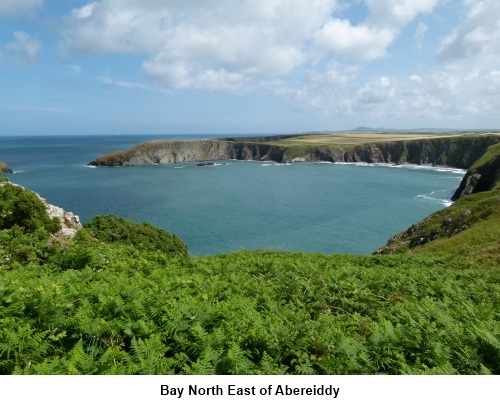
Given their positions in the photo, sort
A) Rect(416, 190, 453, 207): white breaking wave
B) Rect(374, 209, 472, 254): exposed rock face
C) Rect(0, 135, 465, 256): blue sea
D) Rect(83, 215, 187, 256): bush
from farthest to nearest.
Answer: Rect(416, 190, 453, 207): white breaking wave → Rect(0, 135, 465, 256): blue sea → Rect(374, 209, 472, 254): exposed rock face → Rect(83, 215, 187, 256): bush

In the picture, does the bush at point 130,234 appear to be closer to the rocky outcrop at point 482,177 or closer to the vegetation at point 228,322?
the vegetation at point 228,322

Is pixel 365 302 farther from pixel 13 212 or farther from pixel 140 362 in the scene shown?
pixel 13 212

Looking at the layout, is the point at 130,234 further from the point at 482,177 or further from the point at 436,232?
the point at 482,177

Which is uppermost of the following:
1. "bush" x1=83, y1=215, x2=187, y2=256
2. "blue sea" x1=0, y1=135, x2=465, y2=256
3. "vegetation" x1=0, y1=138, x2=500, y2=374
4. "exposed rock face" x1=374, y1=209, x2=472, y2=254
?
"vegetation" x1=0, y1=138, x2=500, y2=374

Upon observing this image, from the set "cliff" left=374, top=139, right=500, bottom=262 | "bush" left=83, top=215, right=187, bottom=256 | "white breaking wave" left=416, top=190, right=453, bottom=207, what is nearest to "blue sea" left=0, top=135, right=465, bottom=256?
→ "white breaking wave" left=416, top=190, right=453, bottom=207

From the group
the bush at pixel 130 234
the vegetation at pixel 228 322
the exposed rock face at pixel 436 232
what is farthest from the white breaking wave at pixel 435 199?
the vegetation at pixel 228 322

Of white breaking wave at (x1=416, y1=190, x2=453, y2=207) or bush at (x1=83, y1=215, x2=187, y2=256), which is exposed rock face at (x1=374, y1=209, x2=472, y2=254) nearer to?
bush at (x1=83, y1=215, x2=187, y2=256)

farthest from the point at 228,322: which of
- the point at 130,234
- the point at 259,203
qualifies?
the point at 259,203
